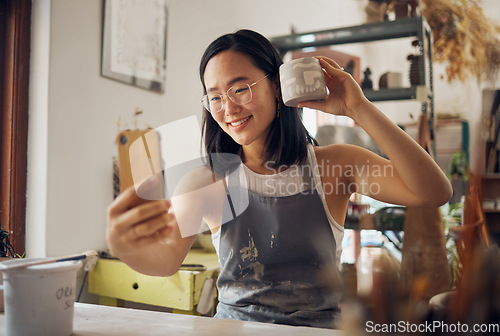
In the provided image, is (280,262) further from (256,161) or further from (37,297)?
(37,297)

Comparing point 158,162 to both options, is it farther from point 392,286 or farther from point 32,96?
point 32,96

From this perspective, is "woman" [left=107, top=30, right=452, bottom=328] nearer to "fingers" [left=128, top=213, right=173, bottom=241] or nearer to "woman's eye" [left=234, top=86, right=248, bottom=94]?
"woman's eye" [left=234, top=86, right=248, bottom=94]

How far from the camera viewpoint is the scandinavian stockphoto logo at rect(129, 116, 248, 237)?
69cm

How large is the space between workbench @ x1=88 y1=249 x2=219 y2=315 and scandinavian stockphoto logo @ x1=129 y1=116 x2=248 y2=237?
43cm

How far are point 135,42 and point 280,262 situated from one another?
84 centimetres

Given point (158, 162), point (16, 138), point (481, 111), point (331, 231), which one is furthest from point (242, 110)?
point (16, 138)

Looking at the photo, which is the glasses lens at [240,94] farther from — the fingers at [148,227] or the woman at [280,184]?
the fingers at [148,227]

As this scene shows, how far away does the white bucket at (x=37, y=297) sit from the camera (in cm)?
43

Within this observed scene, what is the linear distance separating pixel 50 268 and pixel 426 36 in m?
1.08

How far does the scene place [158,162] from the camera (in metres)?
0.61

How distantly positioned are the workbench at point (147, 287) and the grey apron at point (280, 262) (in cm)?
47

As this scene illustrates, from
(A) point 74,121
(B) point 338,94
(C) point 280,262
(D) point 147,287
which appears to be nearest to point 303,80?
(B) point 338,94

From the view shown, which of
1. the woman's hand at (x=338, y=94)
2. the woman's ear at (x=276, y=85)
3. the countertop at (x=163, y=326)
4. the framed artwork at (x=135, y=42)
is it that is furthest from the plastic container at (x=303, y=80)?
the framed artwork at (x=135, y=42)

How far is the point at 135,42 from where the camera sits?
1.22 metres
